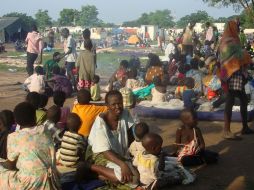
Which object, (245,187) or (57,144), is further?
(57,144)

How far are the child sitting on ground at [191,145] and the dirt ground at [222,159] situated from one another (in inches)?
4.6

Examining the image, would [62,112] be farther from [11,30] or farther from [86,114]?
[11,30]

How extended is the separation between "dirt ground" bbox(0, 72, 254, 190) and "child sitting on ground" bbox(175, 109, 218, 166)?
116 mm

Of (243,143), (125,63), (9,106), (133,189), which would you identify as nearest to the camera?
(133,189)

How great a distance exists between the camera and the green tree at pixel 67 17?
7756 cm

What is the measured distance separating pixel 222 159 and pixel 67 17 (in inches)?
2944

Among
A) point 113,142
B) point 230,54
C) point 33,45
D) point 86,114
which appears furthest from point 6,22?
point 113,142

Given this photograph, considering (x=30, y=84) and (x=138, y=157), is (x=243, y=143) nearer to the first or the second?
(x=138, y=157)

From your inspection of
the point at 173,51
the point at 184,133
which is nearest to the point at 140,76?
the point at 173,51

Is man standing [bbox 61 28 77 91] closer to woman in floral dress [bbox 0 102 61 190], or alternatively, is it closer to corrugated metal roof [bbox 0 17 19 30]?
woman in floral dress [bbox 0 102 61 190]

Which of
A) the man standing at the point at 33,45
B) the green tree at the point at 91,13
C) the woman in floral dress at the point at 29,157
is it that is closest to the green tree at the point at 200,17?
the green tree at the point at 91,13

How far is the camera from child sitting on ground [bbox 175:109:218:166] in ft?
18.6

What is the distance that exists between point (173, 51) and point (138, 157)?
1116 cm

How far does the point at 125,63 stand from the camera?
12.0 m
